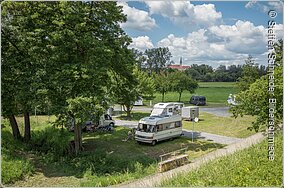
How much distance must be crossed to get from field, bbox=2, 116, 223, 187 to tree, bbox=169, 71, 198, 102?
967 inches

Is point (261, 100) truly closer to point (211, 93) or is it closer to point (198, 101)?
point (198, 101)

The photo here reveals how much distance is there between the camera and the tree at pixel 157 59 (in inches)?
2552

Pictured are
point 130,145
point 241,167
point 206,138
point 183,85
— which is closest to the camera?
point 241,167

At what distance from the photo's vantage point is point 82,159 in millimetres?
14617

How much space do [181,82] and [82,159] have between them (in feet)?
107

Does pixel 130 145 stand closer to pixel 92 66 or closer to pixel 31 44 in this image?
pixel 92 66

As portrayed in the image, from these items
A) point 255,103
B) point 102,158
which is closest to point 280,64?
point 255,103

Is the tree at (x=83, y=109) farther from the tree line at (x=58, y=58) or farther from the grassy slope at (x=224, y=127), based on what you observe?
the grassy slope at (x=224, y=127)

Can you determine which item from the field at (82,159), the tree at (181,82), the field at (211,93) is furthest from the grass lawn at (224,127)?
the field at (211,93)

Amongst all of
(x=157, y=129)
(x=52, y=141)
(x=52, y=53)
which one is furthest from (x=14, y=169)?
(x=157, y=129)

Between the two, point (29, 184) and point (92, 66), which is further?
point (92, 66)

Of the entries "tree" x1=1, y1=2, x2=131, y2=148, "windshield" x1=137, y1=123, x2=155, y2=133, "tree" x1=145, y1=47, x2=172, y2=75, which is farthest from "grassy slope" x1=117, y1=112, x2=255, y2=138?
"tree" x1=145, y1=47, x2=172, y2=75

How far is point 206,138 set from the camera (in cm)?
2016

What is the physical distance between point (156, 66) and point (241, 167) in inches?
2349
